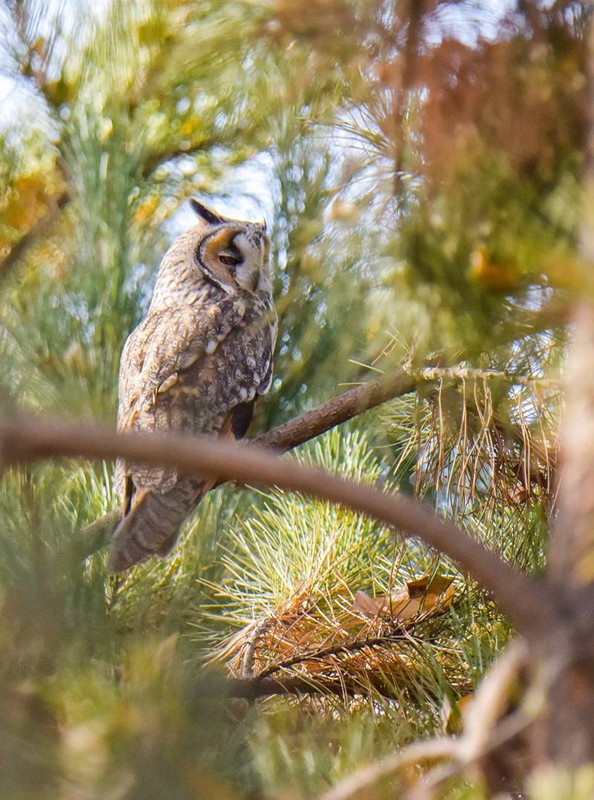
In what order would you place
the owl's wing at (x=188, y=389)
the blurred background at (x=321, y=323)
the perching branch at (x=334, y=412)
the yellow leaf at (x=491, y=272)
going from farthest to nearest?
the owl's wing at (x=188, y=389)
the perching branch at (x=334, y=412)
the yellow leaf at (x=491, y=272)
the blurred background at (x=321, y=323)

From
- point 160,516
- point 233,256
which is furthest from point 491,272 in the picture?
point 233,256

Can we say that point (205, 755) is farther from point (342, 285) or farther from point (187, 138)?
point (187, 138)

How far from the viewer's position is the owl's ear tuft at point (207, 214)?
2816mm

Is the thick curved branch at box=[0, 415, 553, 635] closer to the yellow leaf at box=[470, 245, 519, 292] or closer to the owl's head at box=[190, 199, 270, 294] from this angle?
the yellow leaf at box=[470, 245, 519, 292]

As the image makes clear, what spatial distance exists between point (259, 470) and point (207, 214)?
2.35 meters

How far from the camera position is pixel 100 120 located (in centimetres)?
156

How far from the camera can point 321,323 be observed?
1299 mm

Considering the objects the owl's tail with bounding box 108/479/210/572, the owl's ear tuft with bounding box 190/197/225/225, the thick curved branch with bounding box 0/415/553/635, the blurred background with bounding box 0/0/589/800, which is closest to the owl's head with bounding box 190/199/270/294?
the owl's ear tuft with bounding box 190/197/225/225

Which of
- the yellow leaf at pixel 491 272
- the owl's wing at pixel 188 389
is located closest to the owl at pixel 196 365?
the owl's wing at pixel 188 389

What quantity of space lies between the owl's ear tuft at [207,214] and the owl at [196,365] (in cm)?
9

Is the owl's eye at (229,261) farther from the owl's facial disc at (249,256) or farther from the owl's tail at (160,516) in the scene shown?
the owl's tail at (160,516)

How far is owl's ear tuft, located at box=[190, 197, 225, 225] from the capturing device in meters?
2.82

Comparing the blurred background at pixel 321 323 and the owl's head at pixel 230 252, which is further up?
the owl's head at pixel 230 252

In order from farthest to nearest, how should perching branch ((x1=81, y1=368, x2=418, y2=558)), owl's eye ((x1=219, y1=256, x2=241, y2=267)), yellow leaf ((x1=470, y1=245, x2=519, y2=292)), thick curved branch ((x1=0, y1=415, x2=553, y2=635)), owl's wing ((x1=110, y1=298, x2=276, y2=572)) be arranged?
1. owl's eye ((x1=219, y1=256, x2=241, y2=267))
2. owl's wing ((x1=110, y1=298, x2=276, y2=572))
3. perching branch ((x1=81, y1=368, x2=418, y2=558))
4. yellow leaf ((x1=470, y1=245, x2=519, y2=292))
5. thick curved branch ((x1=0, y1=415, x2=553, y2=635))
